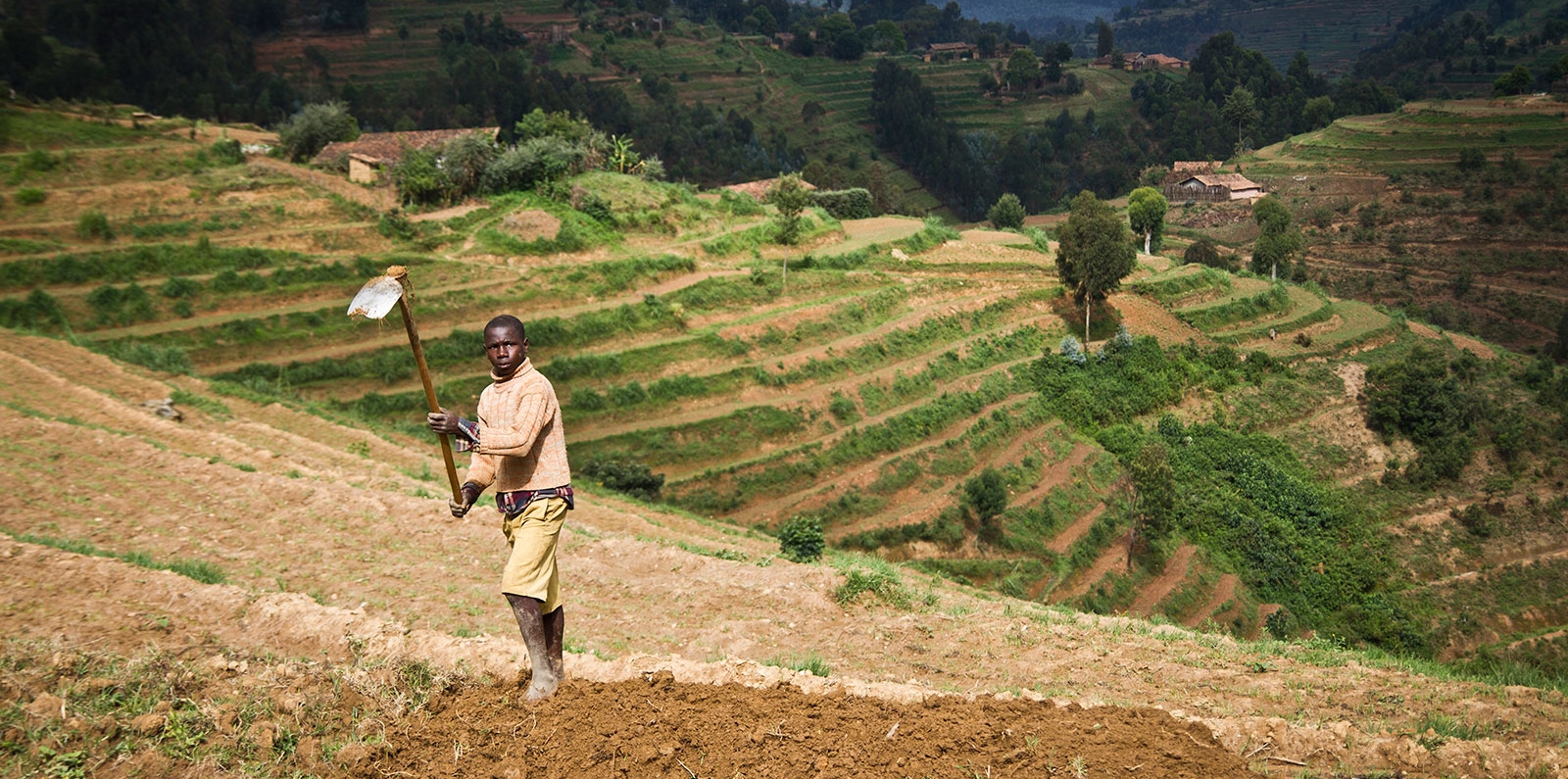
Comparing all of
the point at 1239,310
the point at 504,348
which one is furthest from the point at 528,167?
the point at 504,348

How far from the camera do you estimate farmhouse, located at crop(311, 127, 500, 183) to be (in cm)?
3431

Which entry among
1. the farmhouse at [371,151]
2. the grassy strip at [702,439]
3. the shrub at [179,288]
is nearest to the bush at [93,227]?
the shrub at [179,288]

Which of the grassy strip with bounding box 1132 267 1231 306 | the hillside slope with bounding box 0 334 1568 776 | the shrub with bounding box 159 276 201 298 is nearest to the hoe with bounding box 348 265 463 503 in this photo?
the hillside slope with bounding box 0 334 1568 776

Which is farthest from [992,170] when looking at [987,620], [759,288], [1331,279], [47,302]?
[987,620]

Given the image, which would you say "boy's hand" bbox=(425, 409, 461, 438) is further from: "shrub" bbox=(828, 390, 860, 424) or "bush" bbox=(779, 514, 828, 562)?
"shrub" bbox=(828, 390, 860, 424)

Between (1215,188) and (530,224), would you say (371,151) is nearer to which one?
(530,224)

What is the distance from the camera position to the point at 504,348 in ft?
18.8

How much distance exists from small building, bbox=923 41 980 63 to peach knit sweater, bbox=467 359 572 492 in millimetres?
128125

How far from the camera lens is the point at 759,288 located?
107ft

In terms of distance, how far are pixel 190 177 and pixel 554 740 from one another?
3039cm

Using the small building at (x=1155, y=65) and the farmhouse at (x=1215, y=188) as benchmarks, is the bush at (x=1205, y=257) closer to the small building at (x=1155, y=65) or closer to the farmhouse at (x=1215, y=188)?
the farmhouse at (x=1215, y=188)

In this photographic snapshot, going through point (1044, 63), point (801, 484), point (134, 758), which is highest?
point (1044, 63)

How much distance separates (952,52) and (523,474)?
134 metres

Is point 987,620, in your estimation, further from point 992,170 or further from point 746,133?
point 992,170
